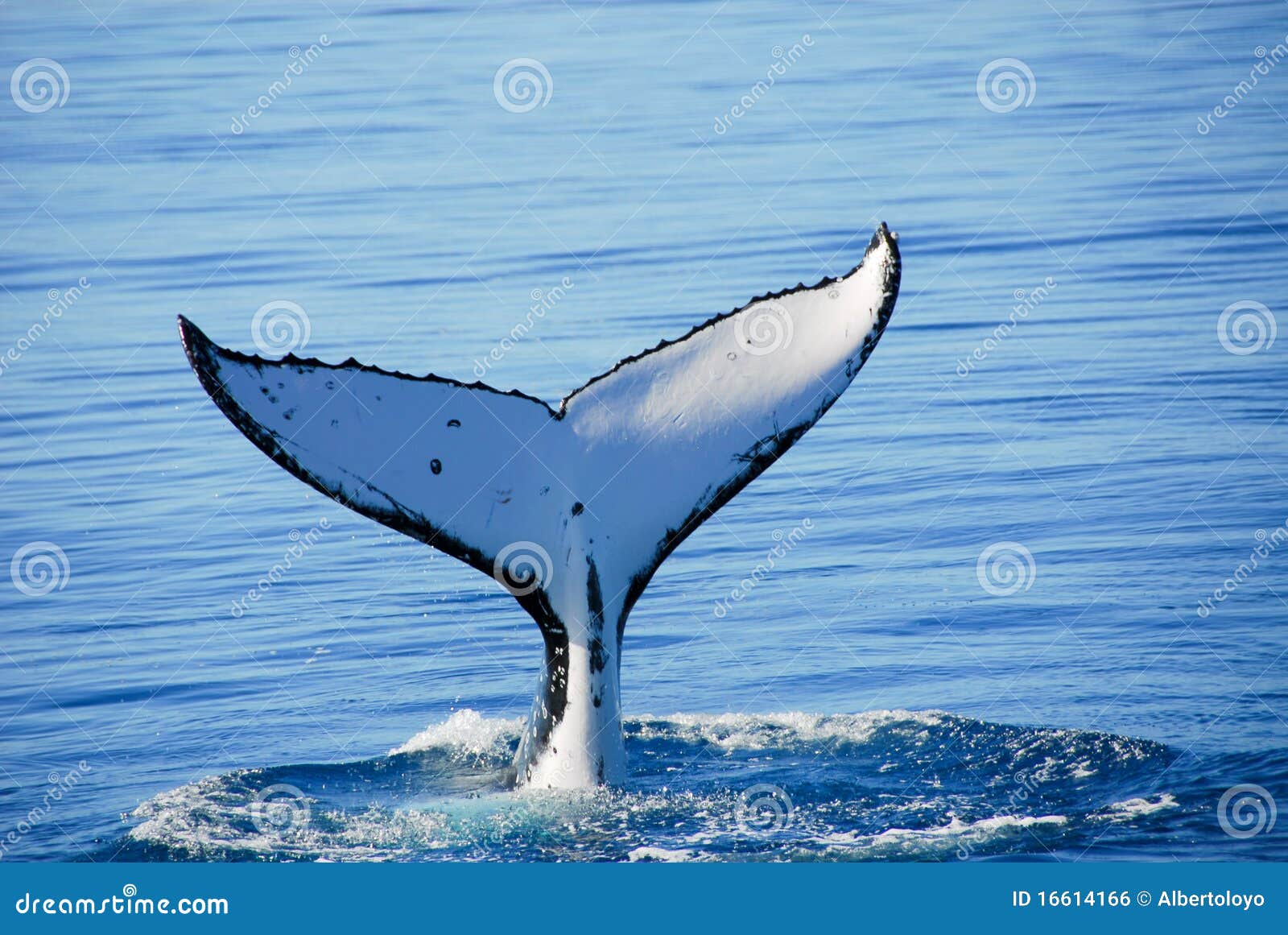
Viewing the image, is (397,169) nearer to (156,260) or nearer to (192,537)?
(156,260)

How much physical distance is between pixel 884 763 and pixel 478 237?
15365mm

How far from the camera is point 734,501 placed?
14.4m

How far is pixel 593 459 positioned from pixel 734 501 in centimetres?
665

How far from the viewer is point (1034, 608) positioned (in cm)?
1168

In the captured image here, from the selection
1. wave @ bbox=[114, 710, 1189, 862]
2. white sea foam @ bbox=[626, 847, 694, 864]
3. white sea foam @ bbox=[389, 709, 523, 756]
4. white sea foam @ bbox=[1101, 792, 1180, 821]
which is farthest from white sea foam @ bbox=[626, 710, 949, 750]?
white sea foam @ bbox=[626, 847, 694, 864]

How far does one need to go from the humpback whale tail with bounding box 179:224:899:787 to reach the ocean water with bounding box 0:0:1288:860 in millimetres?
706

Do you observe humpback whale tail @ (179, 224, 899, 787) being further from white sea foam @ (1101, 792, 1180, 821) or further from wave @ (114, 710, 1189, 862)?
white sea foam @ (1101, 792, 1180, 821)

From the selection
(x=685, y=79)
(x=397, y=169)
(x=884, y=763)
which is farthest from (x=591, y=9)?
(x=884, y=763)

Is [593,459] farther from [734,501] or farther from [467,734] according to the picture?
[734,501]

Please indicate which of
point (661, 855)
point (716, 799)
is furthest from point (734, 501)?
point (661, 855)

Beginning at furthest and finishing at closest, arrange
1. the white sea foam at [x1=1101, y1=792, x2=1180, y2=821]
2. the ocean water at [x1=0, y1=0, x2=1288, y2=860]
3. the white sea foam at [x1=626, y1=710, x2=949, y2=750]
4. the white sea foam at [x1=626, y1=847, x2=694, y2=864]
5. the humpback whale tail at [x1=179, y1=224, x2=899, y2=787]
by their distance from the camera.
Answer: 1. the white sea foam at [x1=626, y1=710, x2=949, y2=750]
2. the ocean water at [x1=0, y1=0, x2=1288, y2=860]
3. the white sea foam at [x1=1101, y1=792, x2=1180, y2=821]
4. the white sea foam at [x1=626, y1=847, x2=694, y2=864]
5. the humpback whale tail at [x1=179, y1=224, x2=899, y2=787]

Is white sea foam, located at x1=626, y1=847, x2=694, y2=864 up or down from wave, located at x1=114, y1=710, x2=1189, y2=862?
down

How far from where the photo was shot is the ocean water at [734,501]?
8805mm

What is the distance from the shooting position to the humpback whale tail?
7262 mm
